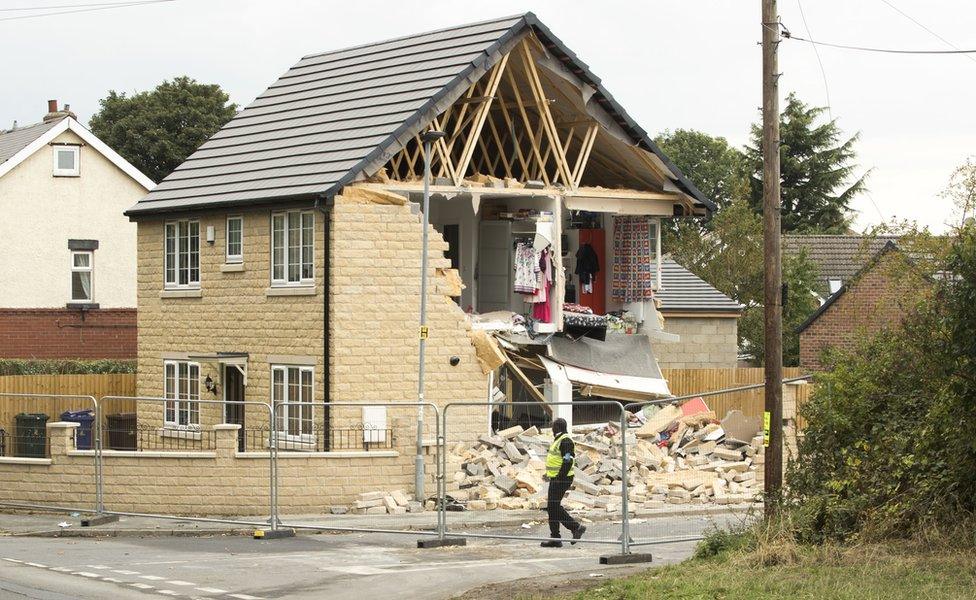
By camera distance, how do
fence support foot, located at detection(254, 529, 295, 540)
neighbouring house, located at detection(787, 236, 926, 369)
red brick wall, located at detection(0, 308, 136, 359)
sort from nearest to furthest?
neighbouring house, located at detection(787, 236, 926, 369)
fence support foot, located at detection(254, 529, 295, 540)
red brick wall, located at detection(0, 308, 136, 359)

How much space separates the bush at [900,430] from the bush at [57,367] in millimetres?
23582

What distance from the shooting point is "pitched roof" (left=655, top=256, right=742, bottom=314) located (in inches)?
1726

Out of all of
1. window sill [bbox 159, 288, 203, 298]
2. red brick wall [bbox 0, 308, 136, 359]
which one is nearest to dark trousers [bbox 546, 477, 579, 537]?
window sill [bbox 159, 288, 203, 298]

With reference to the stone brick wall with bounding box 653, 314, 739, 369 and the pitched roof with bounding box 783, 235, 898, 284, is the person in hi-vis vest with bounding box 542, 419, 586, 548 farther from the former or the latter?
the pitched roof with bounding box 783, 235, 898, 284

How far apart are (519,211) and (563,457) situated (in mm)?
12388

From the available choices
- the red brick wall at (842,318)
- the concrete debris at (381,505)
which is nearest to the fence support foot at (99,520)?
the concrete debris at (381,505)

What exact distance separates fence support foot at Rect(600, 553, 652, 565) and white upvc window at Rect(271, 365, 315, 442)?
10.5 metres

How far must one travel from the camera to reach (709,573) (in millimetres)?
15203

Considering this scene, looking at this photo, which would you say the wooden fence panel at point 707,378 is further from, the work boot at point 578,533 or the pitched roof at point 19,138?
the pitched roof at point 19,138

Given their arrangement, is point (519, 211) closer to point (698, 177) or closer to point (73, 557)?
point (73, 557)

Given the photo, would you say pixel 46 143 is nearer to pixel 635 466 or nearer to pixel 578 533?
pixel 635 466

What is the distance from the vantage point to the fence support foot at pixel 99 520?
23.5m

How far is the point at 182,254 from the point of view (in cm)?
3195

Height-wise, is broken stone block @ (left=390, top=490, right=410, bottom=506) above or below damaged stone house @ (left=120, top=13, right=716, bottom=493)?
below
